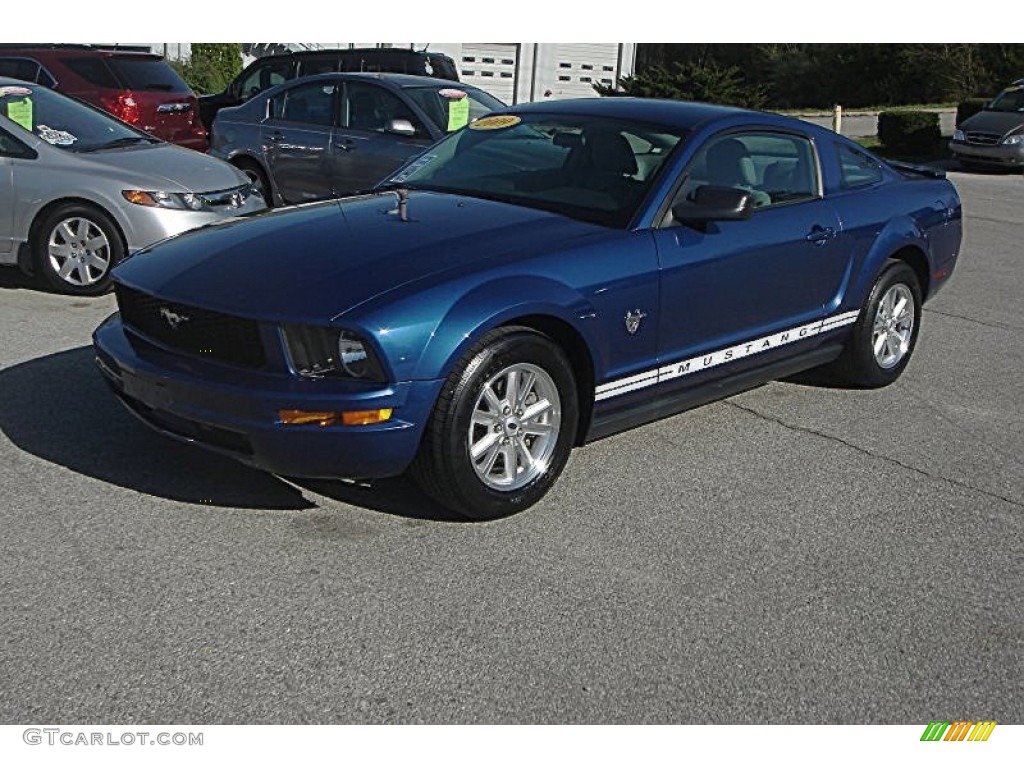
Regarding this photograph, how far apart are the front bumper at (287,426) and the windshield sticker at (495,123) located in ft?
6.93

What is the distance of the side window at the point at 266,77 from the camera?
1633 cm

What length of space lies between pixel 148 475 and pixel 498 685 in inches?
77.6

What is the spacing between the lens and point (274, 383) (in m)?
4.04

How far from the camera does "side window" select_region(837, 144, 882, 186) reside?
6176 millimetres

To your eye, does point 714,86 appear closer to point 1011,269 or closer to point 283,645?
point 1011,269

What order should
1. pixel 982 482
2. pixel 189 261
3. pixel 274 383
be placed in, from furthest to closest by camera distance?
pixel 982 482
pixel 189 261
pixel 274 383

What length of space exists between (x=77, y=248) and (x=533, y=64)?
79.2ft

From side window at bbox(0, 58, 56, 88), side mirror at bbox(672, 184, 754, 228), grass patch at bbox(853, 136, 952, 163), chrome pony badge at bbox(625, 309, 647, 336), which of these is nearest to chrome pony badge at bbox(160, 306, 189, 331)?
chrome pony badge at bbox(625, 309, 647, 336)

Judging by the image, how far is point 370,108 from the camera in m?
10.6

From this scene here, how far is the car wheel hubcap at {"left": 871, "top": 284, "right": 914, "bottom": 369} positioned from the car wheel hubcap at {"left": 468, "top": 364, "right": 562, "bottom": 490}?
8.12ft

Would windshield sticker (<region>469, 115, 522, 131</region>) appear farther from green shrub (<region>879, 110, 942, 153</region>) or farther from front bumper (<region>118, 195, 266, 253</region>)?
green shrub (<region>879, 110, 942, 153</region>)

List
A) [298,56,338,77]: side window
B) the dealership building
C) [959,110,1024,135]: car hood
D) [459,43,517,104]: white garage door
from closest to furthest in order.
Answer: [298,56,338,77]: side window → [959,110,1024,135]: car hood → the dealership building → [459,43,517,104]: white garage door

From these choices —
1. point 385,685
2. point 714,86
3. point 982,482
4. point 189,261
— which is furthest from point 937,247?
point 714,86
